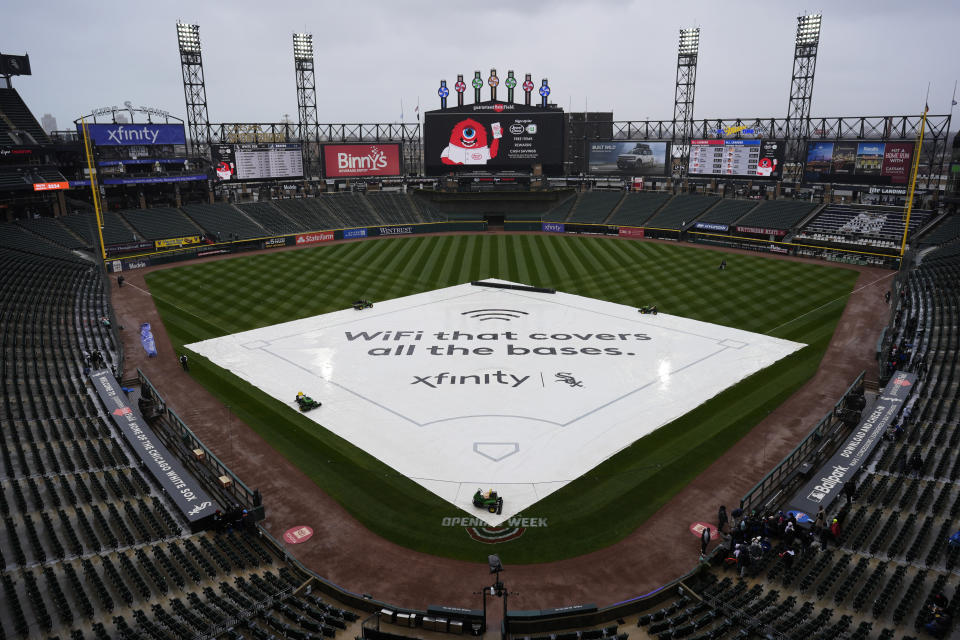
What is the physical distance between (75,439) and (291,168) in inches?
2439

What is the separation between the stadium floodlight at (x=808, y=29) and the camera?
218 feet

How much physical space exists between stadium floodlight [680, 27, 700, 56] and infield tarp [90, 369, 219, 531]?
7748cm

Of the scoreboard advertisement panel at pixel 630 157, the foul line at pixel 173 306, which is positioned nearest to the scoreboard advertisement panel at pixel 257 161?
the foul line at pixel 173 306

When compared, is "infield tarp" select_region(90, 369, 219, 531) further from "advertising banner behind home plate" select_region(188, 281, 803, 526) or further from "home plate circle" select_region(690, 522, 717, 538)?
"home plate circle" select_region(690, 522, 717, 538)

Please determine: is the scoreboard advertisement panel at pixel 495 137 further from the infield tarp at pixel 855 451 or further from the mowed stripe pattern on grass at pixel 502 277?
the infield tarp at pixel 855 451

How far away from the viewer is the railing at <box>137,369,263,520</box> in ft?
62.4

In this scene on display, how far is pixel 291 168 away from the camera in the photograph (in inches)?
3063

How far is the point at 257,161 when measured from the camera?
75.2 m

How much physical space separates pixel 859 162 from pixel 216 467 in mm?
71531

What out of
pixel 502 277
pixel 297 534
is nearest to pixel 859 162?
pixel 502 277

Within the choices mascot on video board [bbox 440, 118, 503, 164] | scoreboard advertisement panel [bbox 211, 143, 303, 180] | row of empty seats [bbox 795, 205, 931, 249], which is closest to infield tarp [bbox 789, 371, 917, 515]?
row of empty seats [bbox 795, 205, 931, 249]

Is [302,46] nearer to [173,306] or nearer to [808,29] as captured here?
[173,306]

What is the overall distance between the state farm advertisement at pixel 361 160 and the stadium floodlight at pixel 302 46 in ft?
39.4

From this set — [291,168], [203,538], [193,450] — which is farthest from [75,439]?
[291,168]
